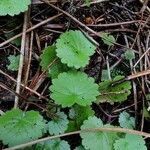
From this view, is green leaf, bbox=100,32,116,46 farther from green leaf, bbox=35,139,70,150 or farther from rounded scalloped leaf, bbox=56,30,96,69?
green leaf, bbox=35,139,70,150

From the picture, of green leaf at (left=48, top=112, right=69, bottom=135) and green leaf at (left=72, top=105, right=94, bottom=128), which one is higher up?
green leaf at (left=72, top=105, right=94, bottom=128)

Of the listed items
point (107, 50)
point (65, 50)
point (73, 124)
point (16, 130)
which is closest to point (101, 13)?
point (107, 50)

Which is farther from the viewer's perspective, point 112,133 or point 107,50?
point 107,50

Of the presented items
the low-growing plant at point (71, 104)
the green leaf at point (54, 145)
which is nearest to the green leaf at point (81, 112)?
the low-growing plant at point (71, 104)

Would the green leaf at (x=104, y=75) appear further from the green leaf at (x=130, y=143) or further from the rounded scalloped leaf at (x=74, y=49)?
the green leaf at (x=130, y=143)

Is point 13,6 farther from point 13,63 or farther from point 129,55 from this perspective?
point 129,55

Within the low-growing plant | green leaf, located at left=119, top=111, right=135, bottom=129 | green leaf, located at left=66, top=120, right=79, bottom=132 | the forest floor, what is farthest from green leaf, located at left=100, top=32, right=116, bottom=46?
green leaf, located at left=66, top=120, right=79, bottom=132

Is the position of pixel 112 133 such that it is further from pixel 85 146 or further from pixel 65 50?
pixel 65 50
